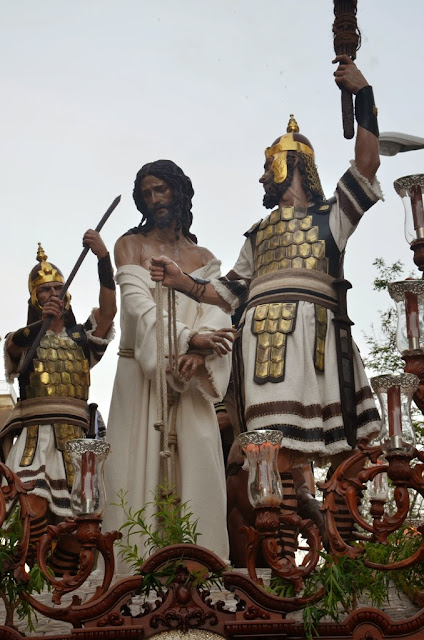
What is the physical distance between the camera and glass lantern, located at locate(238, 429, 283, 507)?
582 cm

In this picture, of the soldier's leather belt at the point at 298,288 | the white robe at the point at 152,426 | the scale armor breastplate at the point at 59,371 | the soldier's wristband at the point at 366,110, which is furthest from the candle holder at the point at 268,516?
the scale armor breastplate at the point at 59,371

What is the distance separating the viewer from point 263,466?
5.89m

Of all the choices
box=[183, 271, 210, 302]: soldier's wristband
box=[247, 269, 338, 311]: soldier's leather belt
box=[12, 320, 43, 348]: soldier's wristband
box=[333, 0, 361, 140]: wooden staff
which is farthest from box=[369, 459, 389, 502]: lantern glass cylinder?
box=[12, 320, 43, 348]: soldier's wristband

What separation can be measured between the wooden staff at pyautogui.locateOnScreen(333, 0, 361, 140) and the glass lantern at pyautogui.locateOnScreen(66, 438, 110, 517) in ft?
9.08

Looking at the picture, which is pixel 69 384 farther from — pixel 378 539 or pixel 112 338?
pixel 378 539

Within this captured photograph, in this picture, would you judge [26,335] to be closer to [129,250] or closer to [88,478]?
[129,250]

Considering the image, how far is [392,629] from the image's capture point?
5660 mm

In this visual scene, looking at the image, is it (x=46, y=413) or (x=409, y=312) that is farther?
(x=46, y=413)

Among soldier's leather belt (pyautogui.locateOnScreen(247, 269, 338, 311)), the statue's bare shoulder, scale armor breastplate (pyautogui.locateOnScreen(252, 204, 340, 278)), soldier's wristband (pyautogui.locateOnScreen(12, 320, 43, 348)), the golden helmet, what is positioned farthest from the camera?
the golden helmet

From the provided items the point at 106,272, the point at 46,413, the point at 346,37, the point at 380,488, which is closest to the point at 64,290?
the point at 106,272

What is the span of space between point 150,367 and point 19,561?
2055mm

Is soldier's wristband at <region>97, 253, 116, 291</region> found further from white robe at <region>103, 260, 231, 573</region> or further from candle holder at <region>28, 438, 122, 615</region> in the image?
candle holder at <region>28, 438, 122, 615</region>

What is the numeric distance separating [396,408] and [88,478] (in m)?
1.47

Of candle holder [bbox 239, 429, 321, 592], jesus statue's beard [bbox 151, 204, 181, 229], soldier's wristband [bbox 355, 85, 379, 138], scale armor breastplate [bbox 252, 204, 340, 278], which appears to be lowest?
candle holder [bbox 239, 429, 321, 592]
